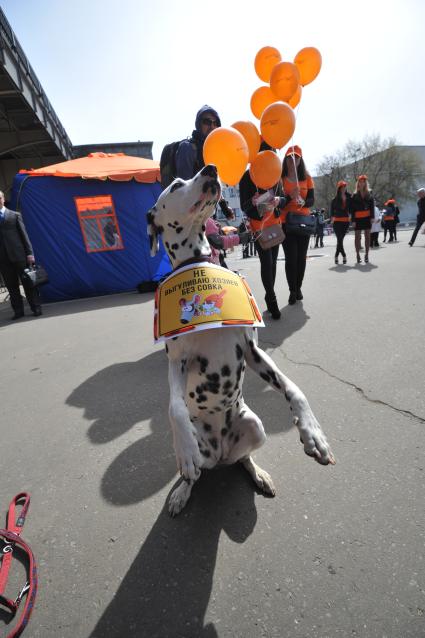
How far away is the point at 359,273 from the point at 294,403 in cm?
661

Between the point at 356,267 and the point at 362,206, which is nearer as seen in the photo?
the point at 362,206

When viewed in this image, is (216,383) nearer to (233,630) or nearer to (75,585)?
(233,630)

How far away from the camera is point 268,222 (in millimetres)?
4137

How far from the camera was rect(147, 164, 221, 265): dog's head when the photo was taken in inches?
65.3

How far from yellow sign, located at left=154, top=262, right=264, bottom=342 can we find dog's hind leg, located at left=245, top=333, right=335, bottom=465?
7.2 inches

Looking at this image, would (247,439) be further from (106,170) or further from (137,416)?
(106,170)

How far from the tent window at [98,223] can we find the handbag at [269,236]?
5.14 m

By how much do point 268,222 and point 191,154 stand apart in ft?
5.40

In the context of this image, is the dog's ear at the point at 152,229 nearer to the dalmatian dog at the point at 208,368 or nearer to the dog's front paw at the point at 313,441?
the dalmatian dog at the point at 208,368

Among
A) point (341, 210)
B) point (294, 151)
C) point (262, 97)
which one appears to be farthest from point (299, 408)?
point (341, 210)

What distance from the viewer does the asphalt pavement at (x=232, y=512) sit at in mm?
1217

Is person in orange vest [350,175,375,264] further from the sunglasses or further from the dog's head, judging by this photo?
the dog's head

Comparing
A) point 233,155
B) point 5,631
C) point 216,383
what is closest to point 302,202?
point 233,155

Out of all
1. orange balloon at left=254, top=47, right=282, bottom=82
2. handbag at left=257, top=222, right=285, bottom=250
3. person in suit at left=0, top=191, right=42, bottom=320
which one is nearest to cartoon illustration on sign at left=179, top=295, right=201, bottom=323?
handbag at left=257, top=222, right=285, bottom=250
